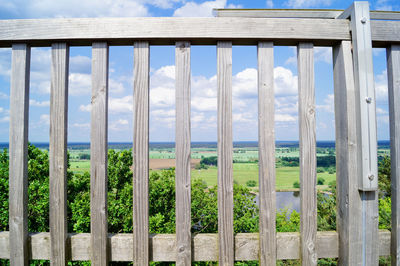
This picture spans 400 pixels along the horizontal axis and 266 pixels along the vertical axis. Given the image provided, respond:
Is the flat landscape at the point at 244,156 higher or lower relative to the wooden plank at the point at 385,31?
lower

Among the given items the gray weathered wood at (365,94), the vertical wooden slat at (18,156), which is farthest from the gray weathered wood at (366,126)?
the vertical wooden slat at (18,156)

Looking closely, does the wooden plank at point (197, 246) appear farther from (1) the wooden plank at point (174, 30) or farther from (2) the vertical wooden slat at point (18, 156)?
(1) the wooden plank at point (174, 30)

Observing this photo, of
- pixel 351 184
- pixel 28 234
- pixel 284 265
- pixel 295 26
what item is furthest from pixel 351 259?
pixel 284 265

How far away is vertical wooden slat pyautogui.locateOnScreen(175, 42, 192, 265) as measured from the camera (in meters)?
1.21

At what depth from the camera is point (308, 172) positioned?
1.25 meters

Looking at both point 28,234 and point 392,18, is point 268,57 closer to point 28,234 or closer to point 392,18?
point 392,18

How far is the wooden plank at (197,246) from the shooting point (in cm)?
125

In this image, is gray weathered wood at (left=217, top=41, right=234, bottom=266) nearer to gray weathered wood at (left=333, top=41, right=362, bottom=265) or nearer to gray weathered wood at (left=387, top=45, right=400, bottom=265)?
gray weathered wood at (left=333, top=41, right=362, bottom=265)

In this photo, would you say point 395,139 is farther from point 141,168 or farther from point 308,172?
point 141,168

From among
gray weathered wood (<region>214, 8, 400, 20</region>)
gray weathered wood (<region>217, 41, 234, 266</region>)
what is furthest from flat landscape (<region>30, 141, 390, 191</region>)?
gray weathered wood (<region>214, 8, 400, 20</region>)

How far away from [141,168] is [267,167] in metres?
0.65

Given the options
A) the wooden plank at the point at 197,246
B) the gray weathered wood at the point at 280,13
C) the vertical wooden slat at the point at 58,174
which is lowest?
the wooden plank at the point at 197,246

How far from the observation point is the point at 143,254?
1.22 metres

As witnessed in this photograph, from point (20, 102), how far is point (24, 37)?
35 cm
